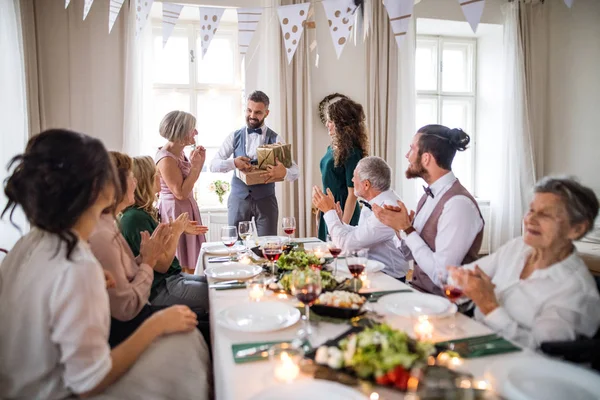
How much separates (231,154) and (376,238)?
178cm

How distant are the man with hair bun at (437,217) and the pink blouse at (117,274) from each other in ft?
3.71

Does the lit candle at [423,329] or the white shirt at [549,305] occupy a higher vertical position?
the white shirt at [549,305]

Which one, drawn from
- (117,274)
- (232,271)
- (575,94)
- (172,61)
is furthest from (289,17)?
(575,94)

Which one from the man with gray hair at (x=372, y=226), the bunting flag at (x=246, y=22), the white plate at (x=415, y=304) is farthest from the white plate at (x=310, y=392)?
the bunting flag at (x=246, y=22)

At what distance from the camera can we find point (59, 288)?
1.06 metres

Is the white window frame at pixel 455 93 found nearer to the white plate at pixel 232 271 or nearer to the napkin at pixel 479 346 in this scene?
the white plate at pixel 232 271

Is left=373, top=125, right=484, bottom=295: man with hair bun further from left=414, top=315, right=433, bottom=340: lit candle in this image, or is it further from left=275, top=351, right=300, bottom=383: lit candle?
left=275, top=351, right=300, bottom=383: lit candle

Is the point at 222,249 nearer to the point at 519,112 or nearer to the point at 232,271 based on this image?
the point at 232,271

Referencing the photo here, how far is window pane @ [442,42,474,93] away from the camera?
19.9ft

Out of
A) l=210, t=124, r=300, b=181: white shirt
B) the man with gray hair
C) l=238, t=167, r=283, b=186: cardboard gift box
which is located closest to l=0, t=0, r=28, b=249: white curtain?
l=210, t=124, r=300, b=181: white shirt

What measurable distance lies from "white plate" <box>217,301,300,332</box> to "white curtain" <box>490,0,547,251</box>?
4938mm

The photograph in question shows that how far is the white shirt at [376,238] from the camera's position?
8.09ft

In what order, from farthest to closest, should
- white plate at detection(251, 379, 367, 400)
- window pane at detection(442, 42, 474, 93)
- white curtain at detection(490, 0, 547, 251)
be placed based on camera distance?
1. window pane at detection(442, 42, 474, 93)
2. white curtain at detection(490, 0, 547, 251)
3. white plate at detection(251, 379, 367, 400)

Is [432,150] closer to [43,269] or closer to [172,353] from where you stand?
[172,353]
